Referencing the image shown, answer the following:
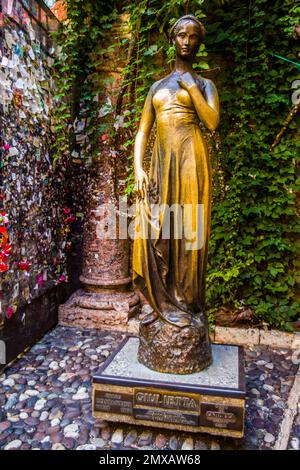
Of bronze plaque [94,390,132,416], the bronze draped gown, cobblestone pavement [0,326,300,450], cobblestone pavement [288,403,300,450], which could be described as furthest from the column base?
cobblestone pavement [288,403,300,450]

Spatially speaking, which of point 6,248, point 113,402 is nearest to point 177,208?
point 113,402

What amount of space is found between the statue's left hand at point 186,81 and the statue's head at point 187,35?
145 millimetres

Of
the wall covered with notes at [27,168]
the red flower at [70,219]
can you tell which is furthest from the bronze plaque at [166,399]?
the red flower at [70,219]

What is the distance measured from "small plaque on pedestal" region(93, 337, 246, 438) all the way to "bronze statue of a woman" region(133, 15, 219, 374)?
0.54 feet

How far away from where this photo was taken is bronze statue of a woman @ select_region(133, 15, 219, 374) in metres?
2.69

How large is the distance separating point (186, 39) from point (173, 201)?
1.05 metres

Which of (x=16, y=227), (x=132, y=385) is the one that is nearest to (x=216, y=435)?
(x=132, y=385)

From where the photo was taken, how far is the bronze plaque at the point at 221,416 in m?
2.47

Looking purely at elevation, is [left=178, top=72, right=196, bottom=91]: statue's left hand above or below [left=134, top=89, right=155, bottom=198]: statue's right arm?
above

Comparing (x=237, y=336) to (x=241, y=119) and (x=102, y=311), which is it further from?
(x=241, y=119)

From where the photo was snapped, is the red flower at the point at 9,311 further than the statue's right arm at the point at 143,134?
Yes

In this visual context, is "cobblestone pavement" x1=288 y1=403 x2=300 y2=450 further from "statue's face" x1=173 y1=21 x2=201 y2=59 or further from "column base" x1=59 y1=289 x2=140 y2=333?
"statue's face" x1=173 y1=21 x2=201 y2=59

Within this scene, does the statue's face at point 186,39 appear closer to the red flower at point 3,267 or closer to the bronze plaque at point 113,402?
the red flower at point 3,267

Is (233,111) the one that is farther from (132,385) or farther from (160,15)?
(132,385)
